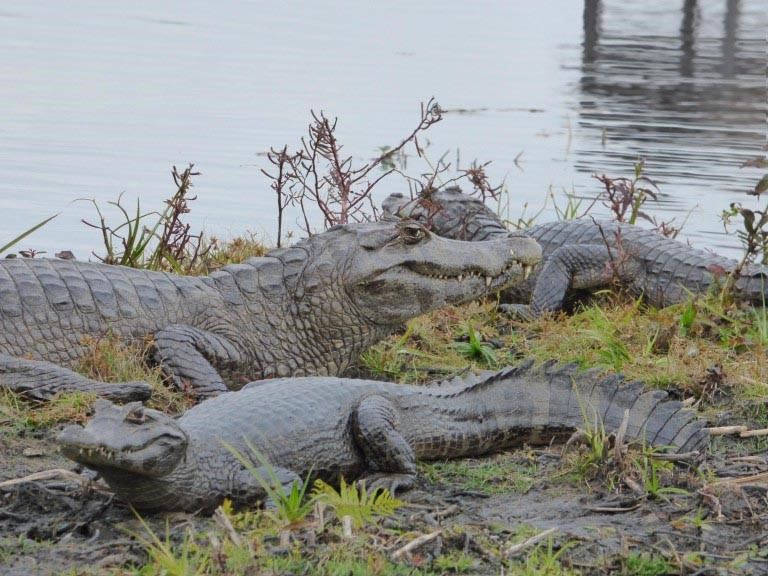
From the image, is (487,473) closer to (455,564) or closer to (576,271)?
(455,564)

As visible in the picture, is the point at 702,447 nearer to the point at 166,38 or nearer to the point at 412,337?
the point at 412,337

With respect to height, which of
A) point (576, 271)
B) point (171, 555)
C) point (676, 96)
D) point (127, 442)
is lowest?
point (676, 96)

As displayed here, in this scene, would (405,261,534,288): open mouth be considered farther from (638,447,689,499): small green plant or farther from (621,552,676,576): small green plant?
(621,552,676,576): small green plant

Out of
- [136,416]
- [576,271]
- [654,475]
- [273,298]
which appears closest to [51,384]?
[273,298]

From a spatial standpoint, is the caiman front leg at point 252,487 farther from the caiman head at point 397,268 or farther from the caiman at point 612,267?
the caiman at point 612,267

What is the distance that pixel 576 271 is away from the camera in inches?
306

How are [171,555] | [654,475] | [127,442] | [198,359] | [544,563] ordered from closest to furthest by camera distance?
[171,555] < [544,563] < [127,442] < [654,475] < [198,359]

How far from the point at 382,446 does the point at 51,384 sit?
4.89 feet

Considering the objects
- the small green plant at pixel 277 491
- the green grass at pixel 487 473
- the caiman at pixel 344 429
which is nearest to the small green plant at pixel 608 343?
the caiman at pixel 344 429

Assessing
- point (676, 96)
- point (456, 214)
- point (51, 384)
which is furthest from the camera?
point (676, 96)

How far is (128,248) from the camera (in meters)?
7.36

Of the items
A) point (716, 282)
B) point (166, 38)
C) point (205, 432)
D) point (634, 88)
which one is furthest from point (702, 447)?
point (166, 38)

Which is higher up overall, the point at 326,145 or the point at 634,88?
the point at 326,145

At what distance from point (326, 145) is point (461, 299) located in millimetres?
1961
